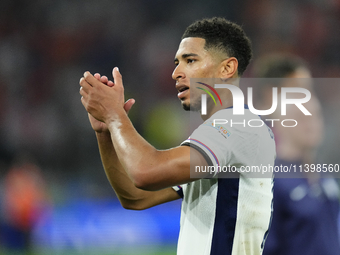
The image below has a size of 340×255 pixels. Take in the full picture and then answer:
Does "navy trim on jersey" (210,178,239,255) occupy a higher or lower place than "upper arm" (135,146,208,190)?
lower

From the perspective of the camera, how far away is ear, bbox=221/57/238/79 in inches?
82.1

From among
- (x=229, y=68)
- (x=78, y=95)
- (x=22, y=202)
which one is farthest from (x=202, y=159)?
(x=78, y=95)

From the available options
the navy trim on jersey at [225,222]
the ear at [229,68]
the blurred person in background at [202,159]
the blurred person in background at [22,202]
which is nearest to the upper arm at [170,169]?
the blurred person in background at [202,159]

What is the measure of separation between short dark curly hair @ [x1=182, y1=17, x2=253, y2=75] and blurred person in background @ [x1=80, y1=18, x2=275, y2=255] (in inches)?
1.4

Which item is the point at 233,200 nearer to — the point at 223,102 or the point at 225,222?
the point at 225,222

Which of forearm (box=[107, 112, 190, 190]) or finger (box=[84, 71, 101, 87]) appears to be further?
finger (box=[84, 71, 101, 87])

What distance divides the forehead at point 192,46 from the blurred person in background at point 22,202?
4048 millimetres

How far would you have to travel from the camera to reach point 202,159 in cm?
149

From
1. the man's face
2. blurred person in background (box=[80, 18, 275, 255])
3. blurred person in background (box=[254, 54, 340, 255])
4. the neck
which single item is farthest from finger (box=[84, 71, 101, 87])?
blurred person in background (box=[254, 54, 340, 255])

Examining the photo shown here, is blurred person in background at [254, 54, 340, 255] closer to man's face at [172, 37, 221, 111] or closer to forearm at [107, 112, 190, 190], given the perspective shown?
man's face at [172, 37, 221, 111]

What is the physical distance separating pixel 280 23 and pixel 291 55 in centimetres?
74

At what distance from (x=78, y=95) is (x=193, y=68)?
4811mm

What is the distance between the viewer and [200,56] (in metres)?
2.04

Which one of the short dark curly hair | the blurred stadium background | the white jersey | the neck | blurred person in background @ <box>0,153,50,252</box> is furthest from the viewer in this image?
the blurred stadium background
